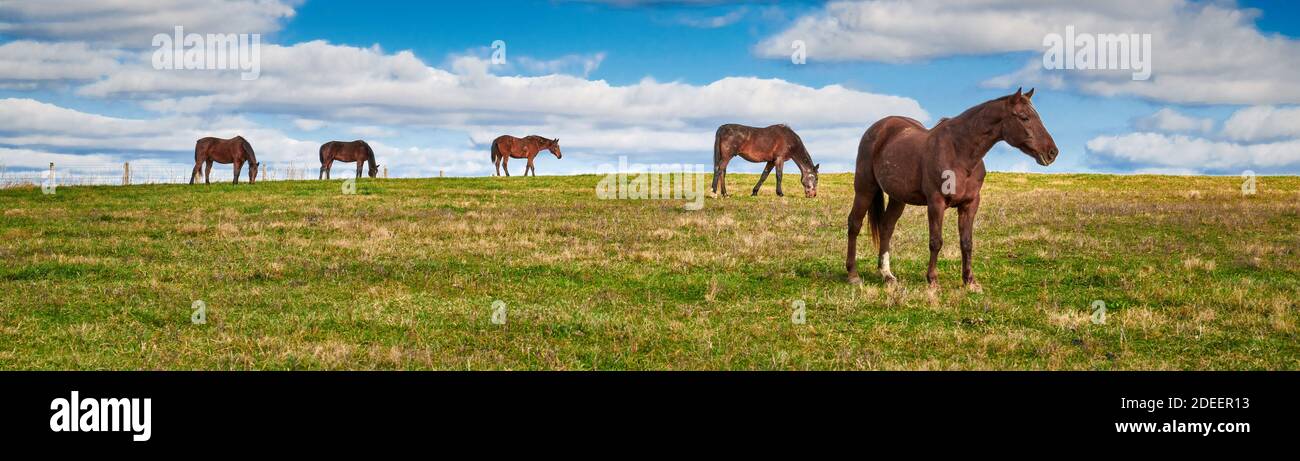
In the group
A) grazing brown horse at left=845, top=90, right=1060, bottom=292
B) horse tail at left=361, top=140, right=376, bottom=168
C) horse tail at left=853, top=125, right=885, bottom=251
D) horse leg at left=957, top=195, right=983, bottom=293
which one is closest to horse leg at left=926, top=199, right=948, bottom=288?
grazing brown horse at left=845, top=90, right=1060, bottom=292

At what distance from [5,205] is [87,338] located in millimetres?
22215

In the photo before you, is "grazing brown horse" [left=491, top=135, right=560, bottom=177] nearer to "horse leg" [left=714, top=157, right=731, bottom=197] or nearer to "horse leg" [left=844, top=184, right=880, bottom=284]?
"horse leg" [left=714, top=157, right=731, bottom=197]

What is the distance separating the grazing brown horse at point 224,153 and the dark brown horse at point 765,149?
21.8 meters

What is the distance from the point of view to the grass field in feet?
28.5

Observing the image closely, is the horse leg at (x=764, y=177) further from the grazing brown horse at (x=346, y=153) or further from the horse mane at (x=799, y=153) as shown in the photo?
the grazing brown horse at (x=346, y=153)

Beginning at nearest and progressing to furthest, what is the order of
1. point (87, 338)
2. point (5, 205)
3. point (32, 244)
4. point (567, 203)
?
point (87, 338) → point (32, 244) → point (5, 205) → point (567, 203)

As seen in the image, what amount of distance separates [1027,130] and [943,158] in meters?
1.06

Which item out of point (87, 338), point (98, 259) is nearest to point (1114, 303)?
point (87, 338)

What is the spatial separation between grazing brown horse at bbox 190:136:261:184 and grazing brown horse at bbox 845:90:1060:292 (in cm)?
3508

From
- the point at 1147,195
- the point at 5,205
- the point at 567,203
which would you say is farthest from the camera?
the point at 1147,195

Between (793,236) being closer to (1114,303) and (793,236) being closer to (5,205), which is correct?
(1114,303)

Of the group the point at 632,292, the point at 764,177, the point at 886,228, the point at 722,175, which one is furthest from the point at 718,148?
the point at 632,292

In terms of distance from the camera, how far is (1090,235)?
63.2ft
